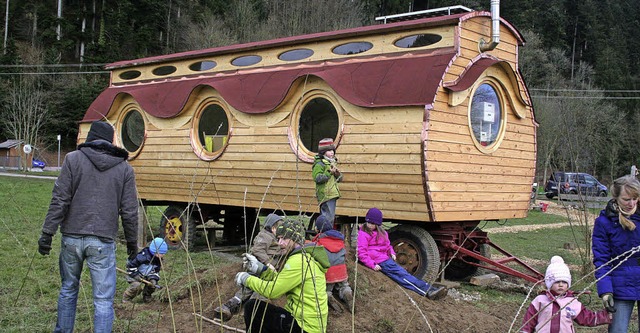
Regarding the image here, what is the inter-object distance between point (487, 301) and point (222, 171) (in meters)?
4.64

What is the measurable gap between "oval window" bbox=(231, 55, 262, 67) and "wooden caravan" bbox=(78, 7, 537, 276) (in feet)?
0.08

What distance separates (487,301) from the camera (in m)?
7.70

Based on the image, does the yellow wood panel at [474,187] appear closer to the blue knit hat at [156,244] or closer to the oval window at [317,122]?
the oval window at [317,122]

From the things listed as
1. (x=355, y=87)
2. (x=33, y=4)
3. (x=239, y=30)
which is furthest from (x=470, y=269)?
(x=33, y=4)

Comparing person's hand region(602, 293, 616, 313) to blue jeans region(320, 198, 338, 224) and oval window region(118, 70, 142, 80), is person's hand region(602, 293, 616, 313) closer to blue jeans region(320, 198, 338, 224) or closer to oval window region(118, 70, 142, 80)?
blue jeans region(320, 198, 338, 224)

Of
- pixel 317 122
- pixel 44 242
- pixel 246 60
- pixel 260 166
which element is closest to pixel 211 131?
pixel 246 60

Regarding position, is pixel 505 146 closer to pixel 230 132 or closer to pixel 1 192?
pixel 230 132

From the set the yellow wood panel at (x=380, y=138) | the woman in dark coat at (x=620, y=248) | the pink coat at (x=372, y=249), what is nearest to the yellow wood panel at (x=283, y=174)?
the yellow wood panel at (x=380, y=138)

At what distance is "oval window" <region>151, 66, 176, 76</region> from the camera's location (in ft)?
37.7

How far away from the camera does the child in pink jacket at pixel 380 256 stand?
687cm

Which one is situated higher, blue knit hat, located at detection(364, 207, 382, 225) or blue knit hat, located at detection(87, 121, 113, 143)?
blue knit hat, located at detection(87, 121, 113, 143)

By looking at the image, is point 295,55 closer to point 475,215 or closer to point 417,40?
point 417,40

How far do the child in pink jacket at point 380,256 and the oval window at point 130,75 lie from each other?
690 centimetres

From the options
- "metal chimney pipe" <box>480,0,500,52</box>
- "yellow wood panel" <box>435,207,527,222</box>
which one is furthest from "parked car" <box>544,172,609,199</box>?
"metal chimney pipe" <box>480,0,500,52</box>
